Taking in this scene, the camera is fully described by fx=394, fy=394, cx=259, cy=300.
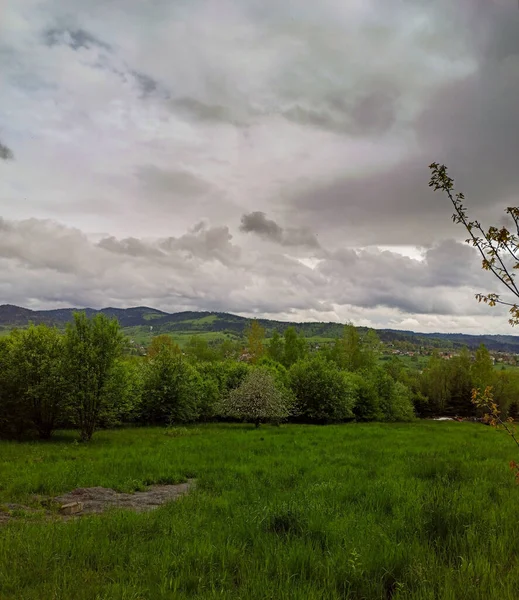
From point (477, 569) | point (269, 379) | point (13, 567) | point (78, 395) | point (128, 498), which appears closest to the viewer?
point (477, 569)

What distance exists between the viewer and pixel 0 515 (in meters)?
9.63

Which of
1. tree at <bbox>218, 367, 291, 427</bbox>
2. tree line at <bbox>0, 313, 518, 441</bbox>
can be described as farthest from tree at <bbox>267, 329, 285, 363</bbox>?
tree at <bbox>218, 367, 291, 427</bbox>

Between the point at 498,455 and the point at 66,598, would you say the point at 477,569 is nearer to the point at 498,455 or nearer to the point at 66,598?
the point at 66,598

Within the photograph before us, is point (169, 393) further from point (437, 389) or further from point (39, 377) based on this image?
point (437, 389)

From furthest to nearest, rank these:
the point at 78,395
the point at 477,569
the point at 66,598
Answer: the point at 78,395 → the point at 477,569 → the point at 66,598

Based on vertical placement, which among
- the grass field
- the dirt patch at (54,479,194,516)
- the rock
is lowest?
the dirt patch at (54,479,194,516)

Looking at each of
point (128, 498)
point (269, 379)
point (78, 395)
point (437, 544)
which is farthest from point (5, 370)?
point (437, 544)

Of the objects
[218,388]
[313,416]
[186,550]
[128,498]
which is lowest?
[313,416]

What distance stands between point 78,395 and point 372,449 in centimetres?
1767

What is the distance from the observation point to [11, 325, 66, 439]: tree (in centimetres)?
2506

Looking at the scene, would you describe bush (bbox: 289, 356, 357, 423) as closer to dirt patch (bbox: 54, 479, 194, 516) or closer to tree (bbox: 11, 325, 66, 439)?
tree (bbox: 11, 325, 66, 439)

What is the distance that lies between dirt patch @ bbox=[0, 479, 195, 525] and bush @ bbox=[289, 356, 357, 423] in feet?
125

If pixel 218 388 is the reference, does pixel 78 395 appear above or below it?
above

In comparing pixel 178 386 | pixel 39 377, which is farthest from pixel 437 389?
pixel 39 377
